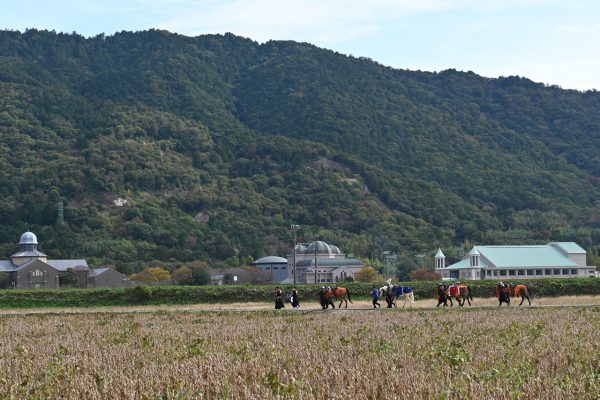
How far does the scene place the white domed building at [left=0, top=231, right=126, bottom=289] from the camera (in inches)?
5000

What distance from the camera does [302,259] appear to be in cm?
15825

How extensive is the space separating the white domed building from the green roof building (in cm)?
4964

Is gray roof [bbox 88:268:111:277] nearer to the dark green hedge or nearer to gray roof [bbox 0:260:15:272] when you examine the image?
gray roof [bbox 0:260:15:272]

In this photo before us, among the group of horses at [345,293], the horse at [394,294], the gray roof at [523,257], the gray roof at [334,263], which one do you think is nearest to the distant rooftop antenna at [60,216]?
the gray roof at [334,263]

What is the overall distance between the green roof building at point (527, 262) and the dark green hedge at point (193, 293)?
55490mm

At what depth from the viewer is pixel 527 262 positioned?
125m

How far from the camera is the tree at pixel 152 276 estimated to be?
126 m

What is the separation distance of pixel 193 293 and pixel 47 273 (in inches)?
2748

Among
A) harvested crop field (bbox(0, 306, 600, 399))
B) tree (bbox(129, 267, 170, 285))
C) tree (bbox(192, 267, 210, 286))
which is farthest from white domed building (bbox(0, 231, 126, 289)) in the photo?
harvested crop field (bbox(0, 306, 600, 399))

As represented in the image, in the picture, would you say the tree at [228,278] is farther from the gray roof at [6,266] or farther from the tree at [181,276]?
the gray roof at [6,266]

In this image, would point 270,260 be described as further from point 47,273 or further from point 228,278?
point 47,273

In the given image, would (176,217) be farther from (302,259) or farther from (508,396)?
(508,396)

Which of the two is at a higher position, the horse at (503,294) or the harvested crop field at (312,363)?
the horse at (503,294)

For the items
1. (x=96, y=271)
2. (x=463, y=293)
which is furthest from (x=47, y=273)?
(x=463, y=293)
